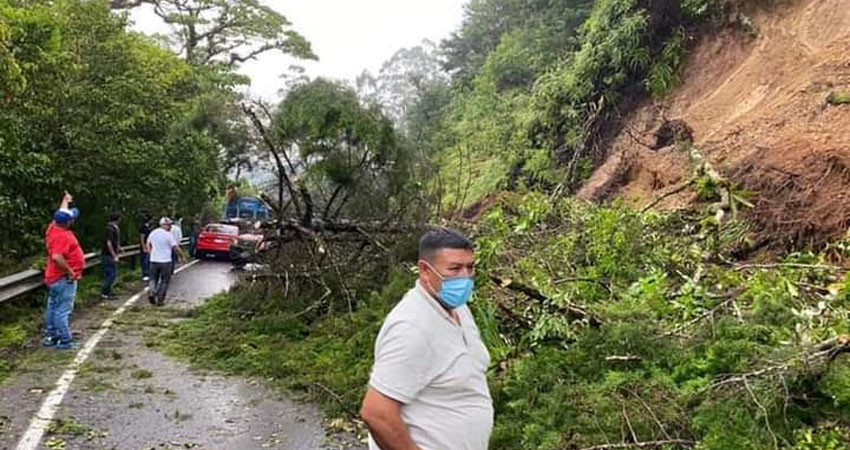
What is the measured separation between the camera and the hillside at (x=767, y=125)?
374 inches

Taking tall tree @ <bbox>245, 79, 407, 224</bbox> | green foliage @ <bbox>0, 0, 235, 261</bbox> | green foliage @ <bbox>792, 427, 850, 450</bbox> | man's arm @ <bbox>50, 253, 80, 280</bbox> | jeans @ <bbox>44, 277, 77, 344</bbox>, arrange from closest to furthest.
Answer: green foliage @ <bbox>792, 427, 850, 450</bbox> → man's arm @ <bbox>50, 253, 80, 280</bbox> → jeans @ <bbox>44, 277, 77, 344</bbox> → tall tree @ <bbox>245, 79, 407, 224</bbox> → green foliage @ <bbox>0, 0, 235, 261</bbox>

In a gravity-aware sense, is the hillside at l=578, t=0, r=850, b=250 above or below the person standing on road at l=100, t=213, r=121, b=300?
above

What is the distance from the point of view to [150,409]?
7090 millimetres

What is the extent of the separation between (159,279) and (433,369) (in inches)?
490

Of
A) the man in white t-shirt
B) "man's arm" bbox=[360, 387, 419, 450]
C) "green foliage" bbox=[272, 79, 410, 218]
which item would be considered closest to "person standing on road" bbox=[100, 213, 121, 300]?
the man in white t-shirt

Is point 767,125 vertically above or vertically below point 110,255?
Result: above

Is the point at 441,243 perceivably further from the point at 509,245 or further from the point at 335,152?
the point at 335,152

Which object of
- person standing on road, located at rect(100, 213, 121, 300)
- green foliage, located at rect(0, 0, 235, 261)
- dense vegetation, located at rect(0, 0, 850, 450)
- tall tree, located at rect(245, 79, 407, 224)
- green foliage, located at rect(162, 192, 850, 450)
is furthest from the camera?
person standing on road, located at rect(100, 213, 121, 300)

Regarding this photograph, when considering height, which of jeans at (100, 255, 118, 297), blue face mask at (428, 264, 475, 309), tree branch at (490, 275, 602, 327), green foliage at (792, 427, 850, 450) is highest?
blue face mask at (428, 264, 475, 309)

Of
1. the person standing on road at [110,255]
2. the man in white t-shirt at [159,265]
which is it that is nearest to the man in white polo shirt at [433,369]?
the man in white t-shirt at [159,265]

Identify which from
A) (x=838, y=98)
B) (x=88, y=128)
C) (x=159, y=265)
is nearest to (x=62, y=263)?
(x=159, y=265)

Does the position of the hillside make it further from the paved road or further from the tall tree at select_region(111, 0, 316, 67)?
the tall tree at select_region(111, 0, 316, 67)

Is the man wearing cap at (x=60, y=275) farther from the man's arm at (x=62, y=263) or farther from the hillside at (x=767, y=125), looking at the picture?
the hillside at (x=767, y=125)

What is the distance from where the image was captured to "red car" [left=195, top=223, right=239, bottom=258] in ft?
91.0
